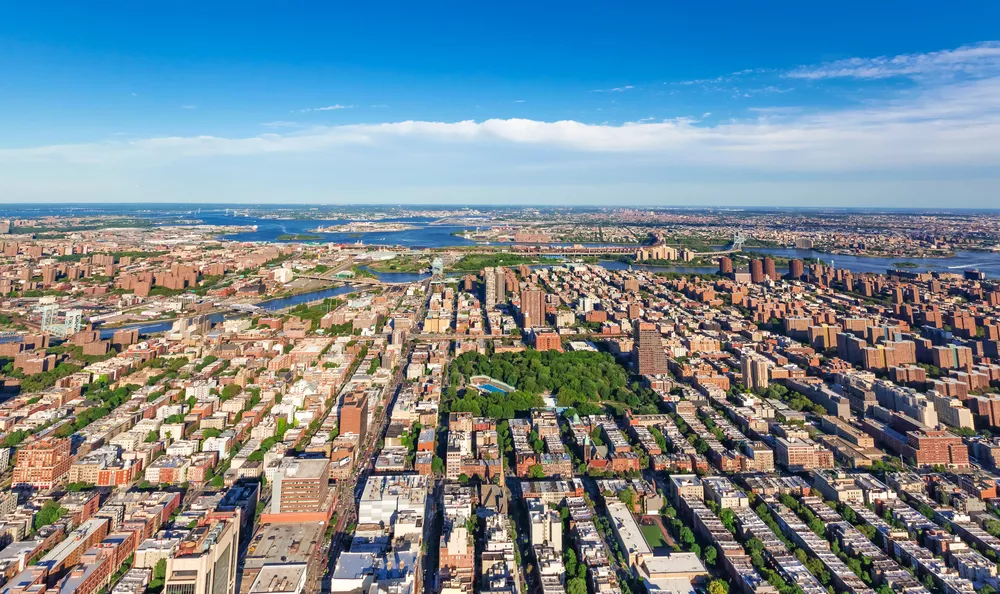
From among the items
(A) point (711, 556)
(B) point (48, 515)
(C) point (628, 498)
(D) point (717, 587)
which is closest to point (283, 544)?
(B) point (48, 515)

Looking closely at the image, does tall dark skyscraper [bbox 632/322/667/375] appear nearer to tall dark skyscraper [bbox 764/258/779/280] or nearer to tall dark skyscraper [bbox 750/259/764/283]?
tall dark skyscraper [bbox 750/259/764/283]

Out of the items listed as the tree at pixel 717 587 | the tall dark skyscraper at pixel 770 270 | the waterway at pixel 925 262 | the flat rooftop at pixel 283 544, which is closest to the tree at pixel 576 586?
the tree at pixel 717 587

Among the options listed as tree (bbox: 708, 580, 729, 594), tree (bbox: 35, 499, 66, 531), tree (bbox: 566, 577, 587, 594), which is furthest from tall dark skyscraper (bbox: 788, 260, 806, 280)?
tree (bbox: 35, 499, 66, 531)

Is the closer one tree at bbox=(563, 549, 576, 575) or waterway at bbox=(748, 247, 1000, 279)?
tree at bbox=(563, 549, 576, 575)

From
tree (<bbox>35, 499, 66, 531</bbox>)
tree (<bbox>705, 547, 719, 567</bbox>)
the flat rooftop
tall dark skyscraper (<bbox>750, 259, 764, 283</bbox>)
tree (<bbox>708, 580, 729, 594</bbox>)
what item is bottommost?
tree (<bbox>705, 547, 719, 567</bbox>)

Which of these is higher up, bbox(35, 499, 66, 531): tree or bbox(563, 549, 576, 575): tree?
bbox(35, 499, 66, 531): tree

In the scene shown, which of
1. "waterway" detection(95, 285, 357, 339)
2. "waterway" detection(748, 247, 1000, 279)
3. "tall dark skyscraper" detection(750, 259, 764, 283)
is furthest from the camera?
"waterway" detection(748, 247, 1000, 279)

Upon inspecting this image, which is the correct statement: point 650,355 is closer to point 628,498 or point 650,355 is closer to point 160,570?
point 628,498

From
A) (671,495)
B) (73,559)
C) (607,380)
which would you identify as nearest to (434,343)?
(607,380)
